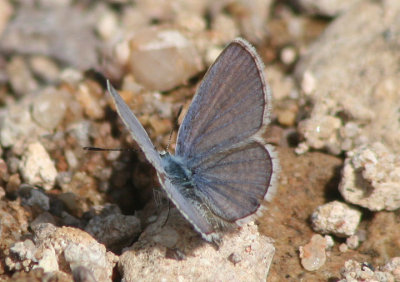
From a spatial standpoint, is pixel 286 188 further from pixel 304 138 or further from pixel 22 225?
pixel 22 225

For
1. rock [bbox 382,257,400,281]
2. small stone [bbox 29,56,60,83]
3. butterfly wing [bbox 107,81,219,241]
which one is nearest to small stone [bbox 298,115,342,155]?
rock [bbox 382,257,400,281]

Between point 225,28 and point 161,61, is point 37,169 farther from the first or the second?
point 225,28

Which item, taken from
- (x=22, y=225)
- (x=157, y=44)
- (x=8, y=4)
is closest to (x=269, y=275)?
(x=22, y=225)

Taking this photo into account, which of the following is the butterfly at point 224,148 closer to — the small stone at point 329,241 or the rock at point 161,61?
the small stone at point 329,241

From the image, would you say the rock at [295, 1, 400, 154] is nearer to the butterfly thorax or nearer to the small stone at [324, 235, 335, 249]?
the small stone at [324, 235, 335, 249]

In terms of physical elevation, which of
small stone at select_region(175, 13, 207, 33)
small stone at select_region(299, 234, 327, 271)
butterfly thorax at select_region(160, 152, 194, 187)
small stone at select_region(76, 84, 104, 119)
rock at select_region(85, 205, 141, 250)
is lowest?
small stone at select_region(76, 84, 104, 119)

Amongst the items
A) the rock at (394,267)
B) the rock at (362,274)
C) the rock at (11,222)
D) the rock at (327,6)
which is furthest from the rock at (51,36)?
the rock at (394,267)
